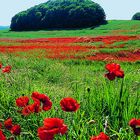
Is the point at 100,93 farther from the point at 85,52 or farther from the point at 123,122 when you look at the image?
the point at 85,52

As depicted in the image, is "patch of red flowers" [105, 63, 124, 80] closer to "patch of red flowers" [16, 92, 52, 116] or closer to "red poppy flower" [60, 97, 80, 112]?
"patch of red flowers" [16, 92, 52, 116]

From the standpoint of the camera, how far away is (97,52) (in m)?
20.9

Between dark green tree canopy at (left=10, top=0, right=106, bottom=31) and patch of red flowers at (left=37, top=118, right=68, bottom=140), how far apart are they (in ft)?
244

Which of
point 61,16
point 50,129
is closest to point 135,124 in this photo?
point 50,129

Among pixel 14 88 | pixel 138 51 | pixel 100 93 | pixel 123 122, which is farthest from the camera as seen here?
pixel 138 51

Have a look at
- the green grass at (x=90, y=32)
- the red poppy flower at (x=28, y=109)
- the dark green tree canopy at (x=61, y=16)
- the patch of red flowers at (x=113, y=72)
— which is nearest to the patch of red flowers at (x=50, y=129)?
the red poppy flower at (x=28, y=109)

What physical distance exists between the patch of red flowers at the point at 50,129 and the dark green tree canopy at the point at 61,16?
74400mm

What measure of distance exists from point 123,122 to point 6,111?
69.8 inches

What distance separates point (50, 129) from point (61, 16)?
7979 cm

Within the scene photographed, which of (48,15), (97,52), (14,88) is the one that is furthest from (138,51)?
(48,15)

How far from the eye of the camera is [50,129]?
3.15 m

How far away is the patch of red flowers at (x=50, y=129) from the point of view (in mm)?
3092

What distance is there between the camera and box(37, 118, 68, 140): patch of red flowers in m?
3.09

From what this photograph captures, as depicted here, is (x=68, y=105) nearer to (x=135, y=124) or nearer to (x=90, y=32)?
(x=135, y=124)
